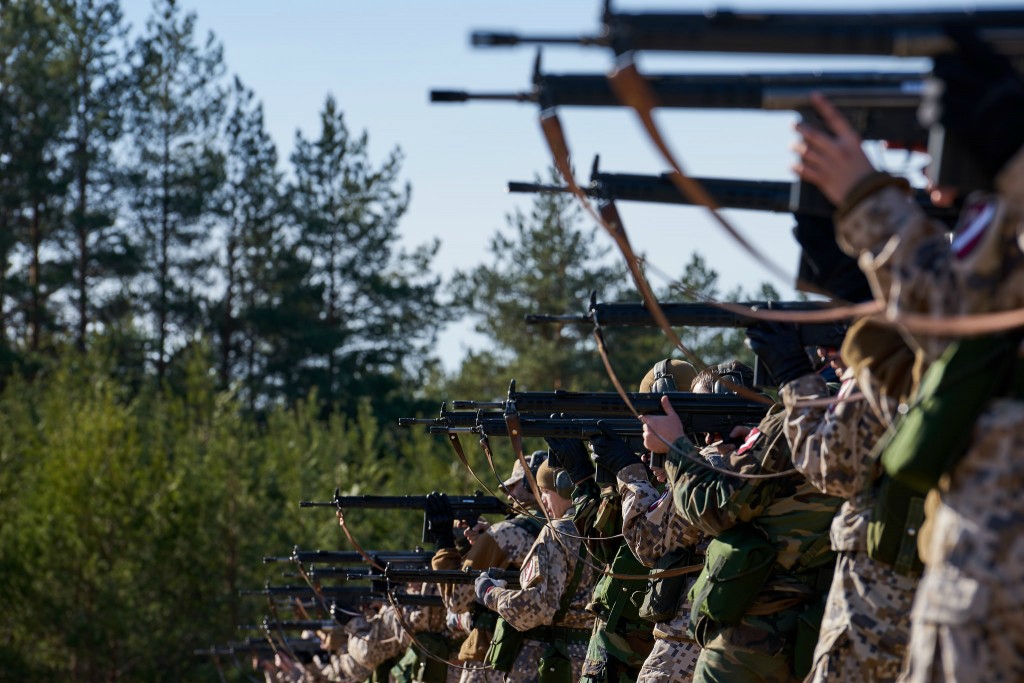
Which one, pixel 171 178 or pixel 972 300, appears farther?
pixel 171 178

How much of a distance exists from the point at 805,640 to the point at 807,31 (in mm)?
3174

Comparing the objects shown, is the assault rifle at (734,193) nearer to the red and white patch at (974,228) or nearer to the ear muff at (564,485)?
the red and white patch at (974,228)

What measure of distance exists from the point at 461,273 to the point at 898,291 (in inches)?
1427

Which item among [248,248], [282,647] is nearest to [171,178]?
[248,248]

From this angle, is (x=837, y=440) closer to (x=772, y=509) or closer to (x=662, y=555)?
(x=772, y=509)

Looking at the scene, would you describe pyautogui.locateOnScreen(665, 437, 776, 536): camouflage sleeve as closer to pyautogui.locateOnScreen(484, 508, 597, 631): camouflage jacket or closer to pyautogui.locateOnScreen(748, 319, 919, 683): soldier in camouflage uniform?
pyautogui.locateOnScreen(748, 319, 919, 683): soldier in camouflage uniform

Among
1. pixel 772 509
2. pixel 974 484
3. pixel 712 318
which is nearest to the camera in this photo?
pixel 974 484

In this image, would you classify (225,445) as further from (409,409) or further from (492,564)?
(492,564)

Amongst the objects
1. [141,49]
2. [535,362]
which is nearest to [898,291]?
[535,362]

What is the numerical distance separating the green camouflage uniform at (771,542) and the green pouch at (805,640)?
26 millimetres

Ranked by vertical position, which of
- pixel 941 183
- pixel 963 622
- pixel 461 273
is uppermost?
pixel 461 273

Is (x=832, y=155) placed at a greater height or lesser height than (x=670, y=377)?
greater

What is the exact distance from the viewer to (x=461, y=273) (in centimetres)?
3997

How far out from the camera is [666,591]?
744cm
